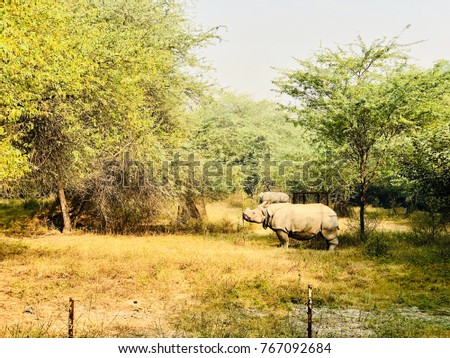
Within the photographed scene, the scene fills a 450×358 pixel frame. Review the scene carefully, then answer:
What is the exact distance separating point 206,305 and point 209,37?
15.5 m

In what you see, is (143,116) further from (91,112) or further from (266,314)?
(266,314)

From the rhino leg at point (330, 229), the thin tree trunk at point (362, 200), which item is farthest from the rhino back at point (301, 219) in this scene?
the thin tree trunk at point (362, 200)

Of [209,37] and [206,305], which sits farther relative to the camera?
[209,37]

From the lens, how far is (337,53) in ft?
63.2

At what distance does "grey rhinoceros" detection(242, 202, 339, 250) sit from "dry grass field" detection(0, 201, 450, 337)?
1.92ft

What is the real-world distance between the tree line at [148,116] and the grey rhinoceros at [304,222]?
1.71 metres

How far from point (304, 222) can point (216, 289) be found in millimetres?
6814

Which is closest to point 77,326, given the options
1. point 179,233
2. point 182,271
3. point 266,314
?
point 266,314

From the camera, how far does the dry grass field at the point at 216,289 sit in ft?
24.9

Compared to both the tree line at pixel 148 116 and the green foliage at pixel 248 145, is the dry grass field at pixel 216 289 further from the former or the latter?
the green foliage at pixel 248 145

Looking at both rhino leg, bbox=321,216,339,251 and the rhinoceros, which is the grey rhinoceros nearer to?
rhino leg, bbox=321,216,339,251

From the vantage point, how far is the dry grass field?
299 inches

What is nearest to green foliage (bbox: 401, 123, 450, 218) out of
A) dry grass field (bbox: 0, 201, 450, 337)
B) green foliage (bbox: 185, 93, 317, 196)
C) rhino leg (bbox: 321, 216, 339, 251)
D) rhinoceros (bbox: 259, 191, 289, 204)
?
dry grass field (bbox: 0, 201, 450, 337)

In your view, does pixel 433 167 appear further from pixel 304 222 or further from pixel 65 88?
pixel 65 88
